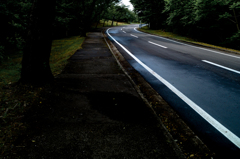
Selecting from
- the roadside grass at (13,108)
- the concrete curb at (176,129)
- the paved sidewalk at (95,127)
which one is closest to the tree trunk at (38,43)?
the roadside grass at (13,108)

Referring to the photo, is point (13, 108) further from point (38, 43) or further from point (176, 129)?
point (176, 129)

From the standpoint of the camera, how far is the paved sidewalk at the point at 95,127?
1.80 meters

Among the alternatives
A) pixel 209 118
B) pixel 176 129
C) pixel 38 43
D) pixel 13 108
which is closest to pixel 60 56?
pixel 38 43

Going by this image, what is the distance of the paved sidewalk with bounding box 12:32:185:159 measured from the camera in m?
1.80

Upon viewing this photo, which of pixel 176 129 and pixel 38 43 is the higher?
pixel 38 43

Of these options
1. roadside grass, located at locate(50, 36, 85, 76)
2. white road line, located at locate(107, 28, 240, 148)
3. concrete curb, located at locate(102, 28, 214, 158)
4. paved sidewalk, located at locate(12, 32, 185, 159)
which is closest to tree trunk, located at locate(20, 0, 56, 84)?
paved sidewalk, located at locate(12, 32, 185, 159)

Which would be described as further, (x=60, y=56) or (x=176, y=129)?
(x=60, y=56)

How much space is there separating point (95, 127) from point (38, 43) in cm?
247

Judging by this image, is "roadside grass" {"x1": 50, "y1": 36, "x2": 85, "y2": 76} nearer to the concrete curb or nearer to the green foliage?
the concrete curb

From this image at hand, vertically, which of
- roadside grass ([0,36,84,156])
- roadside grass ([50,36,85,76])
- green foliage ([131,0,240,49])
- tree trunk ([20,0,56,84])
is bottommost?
roadside grass ([0,36,84,156])

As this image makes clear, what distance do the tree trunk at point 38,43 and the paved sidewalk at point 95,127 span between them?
569 mm

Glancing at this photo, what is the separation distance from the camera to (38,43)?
132 inches

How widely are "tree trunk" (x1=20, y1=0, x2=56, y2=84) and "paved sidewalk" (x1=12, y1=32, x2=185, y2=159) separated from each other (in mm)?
569

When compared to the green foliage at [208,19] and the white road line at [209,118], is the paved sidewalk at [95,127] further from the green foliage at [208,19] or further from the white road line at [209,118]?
the green foliage at [208,19]
